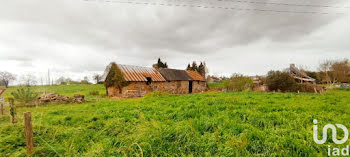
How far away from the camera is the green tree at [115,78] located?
53.2 ft

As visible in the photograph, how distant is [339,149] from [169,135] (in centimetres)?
340

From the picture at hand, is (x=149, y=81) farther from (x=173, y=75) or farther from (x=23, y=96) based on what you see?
(x=23, y=96)

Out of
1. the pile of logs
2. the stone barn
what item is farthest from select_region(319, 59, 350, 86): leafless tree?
the pile of logs

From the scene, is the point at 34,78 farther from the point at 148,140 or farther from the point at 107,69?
the point at 148,140

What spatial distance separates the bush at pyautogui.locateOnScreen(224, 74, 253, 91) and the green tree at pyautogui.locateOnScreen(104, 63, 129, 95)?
16.3 m

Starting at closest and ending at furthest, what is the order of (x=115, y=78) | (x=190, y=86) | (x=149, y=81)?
(x=115, y=78) → (x=149, y=81) → (x=190, y=86)

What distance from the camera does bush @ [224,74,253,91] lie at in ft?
63.0

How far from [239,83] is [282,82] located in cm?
571

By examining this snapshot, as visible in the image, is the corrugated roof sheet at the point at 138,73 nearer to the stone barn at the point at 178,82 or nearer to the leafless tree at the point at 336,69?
the stone barn at the point at 178,82

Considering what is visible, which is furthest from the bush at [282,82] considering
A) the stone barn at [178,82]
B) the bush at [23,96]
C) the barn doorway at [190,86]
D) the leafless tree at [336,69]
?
the bush at [23,96]

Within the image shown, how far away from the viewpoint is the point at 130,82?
16469 mm

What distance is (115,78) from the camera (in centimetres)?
1630

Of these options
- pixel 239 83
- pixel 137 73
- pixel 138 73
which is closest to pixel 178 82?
pixel 138 73

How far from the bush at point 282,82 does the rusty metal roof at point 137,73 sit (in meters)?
17.0
